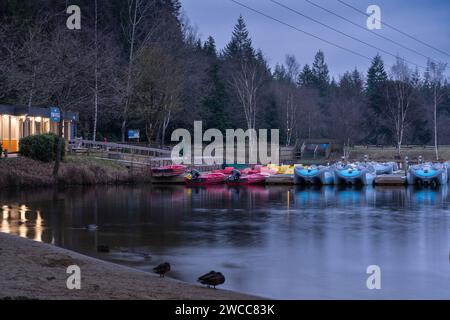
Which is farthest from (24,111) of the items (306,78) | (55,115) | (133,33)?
(306,78)

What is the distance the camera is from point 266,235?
78.5 feet

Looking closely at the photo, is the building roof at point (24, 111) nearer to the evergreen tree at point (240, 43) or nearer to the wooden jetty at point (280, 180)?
the wooden jetty at point (280, 180)

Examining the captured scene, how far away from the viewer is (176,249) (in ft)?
66.6

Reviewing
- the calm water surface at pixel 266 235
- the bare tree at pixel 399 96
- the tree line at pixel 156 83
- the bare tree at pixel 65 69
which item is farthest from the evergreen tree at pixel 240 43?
the calm water surface at pixel 266 235

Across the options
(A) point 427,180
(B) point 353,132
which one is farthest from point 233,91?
(A) point 427,180

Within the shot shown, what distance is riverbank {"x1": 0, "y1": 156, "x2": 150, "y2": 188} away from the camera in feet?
142

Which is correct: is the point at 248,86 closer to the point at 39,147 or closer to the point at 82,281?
the point at 39,147

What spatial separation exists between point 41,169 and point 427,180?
28.9 metres

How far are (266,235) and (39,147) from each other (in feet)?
89.9

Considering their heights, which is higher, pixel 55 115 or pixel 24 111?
pixel 24 111

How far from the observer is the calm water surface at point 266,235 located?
52.6 feet

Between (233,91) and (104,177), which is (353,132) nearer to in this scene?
(233,91)

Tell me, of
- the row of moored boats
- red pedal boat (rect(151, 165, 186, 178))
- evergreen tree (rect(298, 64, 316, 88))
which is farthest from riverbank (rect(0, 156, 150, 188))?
evergreen tree (rect(298, 64, 316, 88))

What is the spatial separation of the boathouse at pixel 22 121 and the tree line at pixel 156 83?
137 centimetres
